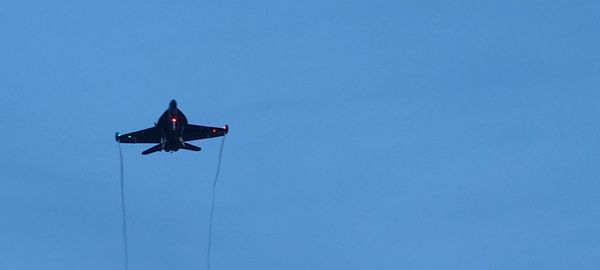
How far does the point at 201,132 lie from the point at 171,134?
4.48 m

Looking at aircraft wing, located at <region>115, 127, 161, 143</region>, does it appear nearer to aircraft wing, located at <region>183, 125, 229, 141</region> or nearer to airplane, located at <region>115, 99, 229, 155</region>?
airplane, located at <region>115, 99, 229, 155</region>

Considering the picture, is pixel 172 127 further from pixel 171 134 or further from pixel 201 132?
pixel 201 132

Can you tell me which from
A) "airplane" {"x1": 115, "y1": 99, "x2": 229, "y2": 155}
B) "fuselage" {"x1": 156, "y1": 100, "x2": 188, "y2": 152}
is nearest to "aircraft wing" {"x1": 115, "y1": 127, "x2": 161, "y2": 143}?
"airplane" {"x1": 115, "y1": 99, "x2": 229, "y2": 155}

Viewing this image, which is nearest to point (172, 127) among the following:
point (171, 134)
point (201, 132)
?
point (171, 134)

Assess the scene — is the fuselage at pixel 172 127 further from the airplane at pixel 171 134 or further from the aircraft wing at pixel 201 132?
the aircraft wing at pixel 201 132

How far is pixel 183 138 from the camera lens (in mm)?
89750

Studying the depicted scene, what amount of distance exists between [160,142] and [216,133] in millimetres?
4870

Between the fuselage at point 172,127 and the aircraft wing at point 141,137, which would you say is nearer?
the fuselage at point 172,127

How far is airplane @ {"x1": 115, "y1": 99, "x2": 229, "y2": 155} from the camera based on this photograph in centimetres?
8700

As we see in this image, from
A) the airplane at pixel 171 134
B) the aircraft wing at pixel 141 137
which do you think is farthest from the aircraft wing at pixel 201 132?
the aircraft wing at pixel 141 137

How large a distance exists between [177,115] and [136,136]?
17.4ft

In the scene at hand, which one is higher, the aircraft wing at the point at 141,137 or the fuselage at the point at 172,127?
the aircraft wing at the point at 141,137

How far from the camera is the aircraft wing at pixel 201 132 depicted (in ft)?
297

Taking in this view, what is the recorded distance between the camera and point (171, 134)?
286ft
